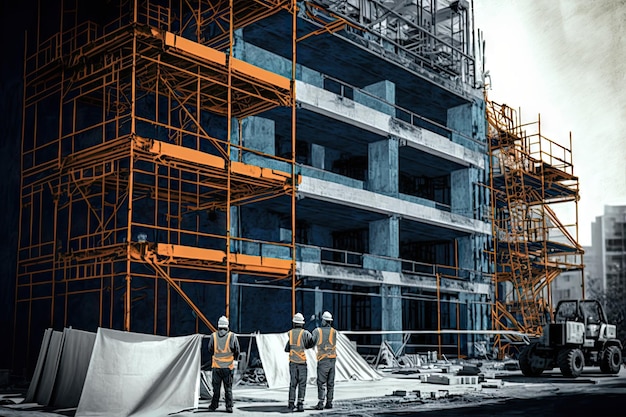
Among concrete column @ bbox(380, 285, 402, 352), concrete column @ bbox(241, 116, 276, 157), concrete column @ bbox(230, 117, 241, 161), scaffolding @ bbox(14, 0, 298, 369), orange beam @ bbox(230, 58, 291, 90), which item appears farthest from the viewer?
concrete column @ bbox(380, 285, 402, 352)

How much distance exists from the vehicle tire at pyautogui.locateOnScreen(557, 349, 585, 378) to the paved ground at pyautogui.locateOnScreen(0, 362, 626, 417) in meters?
1.15

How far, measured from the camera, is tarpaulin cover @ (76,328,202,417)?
13.0 metres

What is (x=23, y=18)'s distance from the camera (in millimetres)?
26984

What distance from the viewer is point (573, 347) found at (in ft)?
79.9

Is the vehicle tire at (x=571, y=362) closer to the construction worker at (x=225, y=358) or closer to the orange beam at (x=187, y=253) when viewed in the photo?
the orange beam at (x=187, y=253)

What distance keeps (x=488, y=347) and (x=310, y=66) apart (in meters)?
17.2

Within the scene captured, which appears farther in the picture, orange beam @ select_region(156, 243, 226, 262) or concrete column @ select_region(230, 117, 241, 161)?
concrete column @ select_region(230, 117, 241, 161)

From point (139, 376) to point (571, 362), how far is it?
51.6 feet

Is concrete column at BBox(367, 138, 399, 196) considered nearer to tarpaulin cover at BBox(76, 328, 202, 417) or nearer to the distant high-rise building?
tarpaulin cover at BBox(76, 328, 202, 417)

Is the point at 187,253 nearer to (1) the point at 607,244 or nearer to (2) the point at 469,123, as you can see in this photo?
(2) the point at 469,123

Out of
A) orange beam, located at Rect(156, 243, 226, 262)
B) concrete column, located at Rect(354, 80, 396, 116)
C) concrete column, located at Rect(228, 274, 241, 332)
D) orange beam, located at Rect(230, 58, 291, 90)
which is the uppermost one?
concrete column, located at Rect(354, 80, 396, 116)

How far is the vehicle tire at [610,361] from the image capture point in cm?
2556

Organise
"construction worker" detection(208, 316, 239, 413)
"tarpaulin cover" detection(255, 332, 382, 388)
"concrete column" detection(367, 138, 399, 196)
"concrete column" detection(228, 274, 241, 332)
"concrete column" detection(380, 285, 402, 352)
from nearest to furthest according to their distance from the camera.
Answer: "construction worker" detection(208, 316, 239, 413)
"tarpaulin cover" detection(255, 332, 382, 388)
"concrete column" detection(228, 274, 241, 332)
"concrete column" detection(380, 285, 402, 352)
"concrete column" detection(367, 138, 399, 196)

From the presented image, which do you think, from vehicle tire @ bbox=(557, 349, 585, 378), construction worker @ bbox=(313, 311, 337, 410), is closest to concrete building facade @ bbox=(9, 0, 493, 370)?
construction worker @ bbox=(313, 311, 337, 410)
